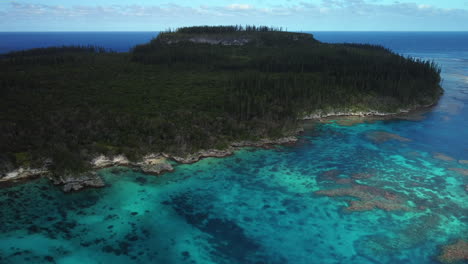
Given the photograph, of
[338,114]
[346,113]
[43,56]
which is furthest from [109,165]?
[43,56]

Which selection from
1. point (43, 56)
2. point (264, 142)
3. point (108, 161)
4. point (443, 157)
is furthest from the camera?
point (43, 56)

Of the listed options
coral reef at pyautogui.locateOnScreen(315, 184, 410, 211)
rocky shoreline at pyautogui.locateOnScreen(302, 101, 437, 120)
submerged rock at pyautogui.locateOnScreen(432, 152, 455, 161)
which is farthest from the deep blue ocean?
rocky shoreline at pyautogui.locateOnScreen(302, 101, 437, 120)

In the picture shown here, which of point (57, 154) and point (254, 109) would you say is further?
point (254, 109)

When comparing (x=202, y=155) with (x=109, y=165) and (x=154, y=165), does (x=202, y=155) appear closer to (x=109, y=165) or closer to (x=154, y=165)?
(x=154, y=165)

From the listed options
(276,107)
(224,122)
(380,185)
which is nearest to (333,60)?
(276,107)

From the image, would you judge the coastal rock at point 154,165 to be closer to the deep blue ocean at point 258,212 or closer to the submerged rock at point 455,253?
the deep blue ocean at point 258,212

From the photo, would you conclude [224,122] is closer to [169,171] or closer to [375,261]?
[169,171]
